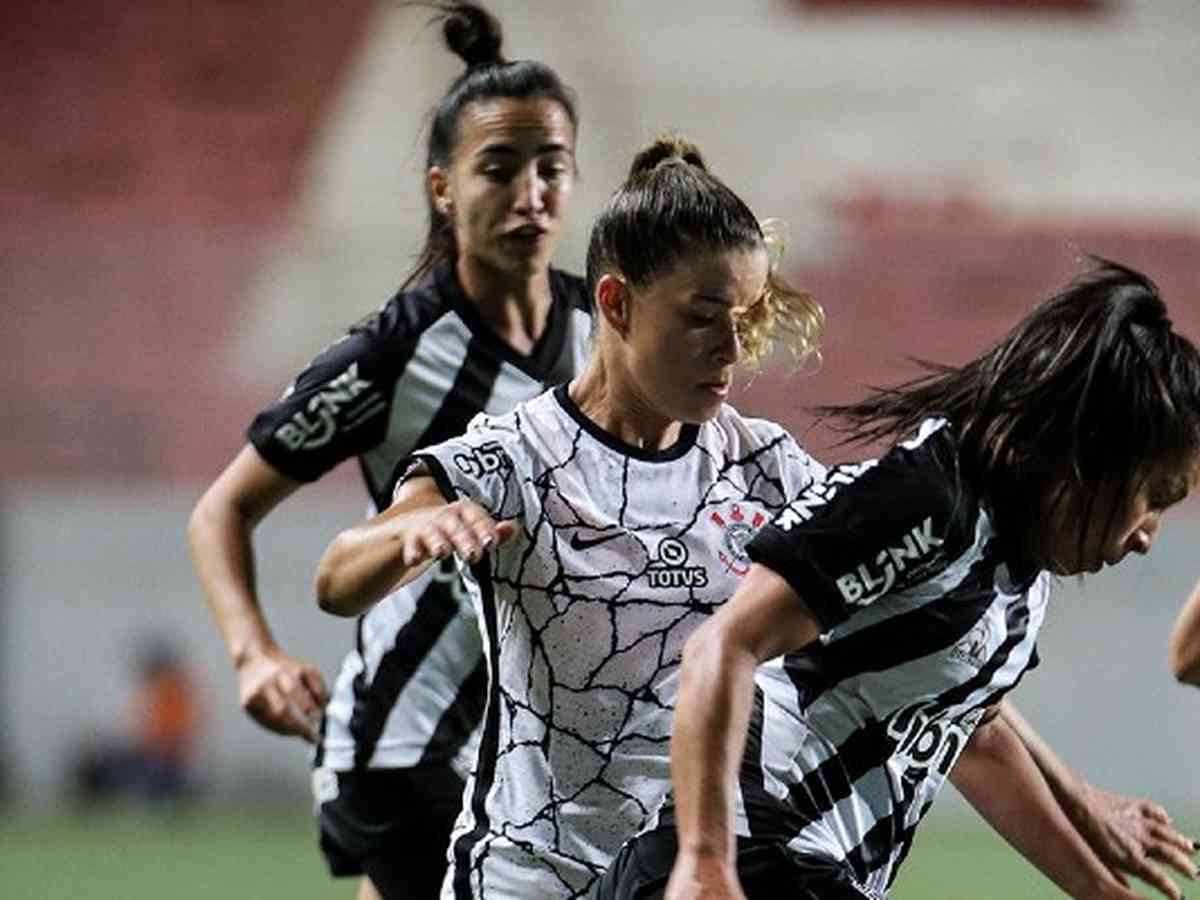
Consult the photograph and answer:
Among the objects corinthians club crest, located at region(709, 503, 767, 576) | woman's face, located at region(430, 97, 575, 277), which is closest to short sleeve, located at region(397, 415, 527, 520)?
corinthians club crest, located at region(709, 503, 767, 576)

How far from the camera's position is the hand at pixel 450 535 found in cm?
299

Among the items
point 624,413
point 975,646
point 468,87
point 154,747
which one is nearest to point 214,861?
point 154,747

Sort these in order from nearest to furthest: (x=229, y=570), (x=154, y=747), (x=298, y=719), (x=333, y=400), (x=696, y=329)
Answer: (x=696, y=329), (x=298, y=719), (x=333, y=400), (x=229, y=570), (x=154, y=747)

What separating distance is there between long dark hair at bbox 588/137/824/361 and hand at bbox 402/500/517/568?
1.58 ft

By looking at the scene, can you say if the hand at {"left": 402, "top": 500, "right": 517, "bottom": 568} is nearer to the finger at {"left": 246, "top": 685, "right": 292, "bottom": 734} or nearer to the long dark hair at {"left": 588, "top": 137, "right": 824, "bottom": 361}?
the long dark hair at {"left": 588, "top": 137, "right": 824, "bottom": 361}

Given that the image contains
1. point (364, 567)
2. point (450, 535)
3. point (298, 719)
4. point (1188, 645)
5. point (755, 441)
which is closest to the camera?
point (450, 535)

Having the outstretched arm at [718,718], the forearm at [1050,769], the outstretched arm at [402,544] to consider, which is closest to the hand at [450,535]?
the outstretched arm at [402,544]

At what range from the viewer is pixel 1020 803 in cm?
341

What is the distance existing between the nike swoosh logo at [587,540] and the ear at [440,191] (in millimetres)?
1367

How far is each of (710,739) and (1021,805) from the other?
2.79 ft

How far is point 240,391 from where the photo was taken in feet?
44.4

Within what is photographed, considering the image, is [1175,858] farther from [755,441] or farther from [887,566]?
[887,566]

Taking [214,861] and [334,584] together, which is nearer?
[334,584]

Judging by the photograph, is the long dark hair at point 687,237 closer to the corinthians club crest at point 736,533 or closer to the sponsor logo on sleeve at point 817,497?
the corinthians club crest at point 736,533
